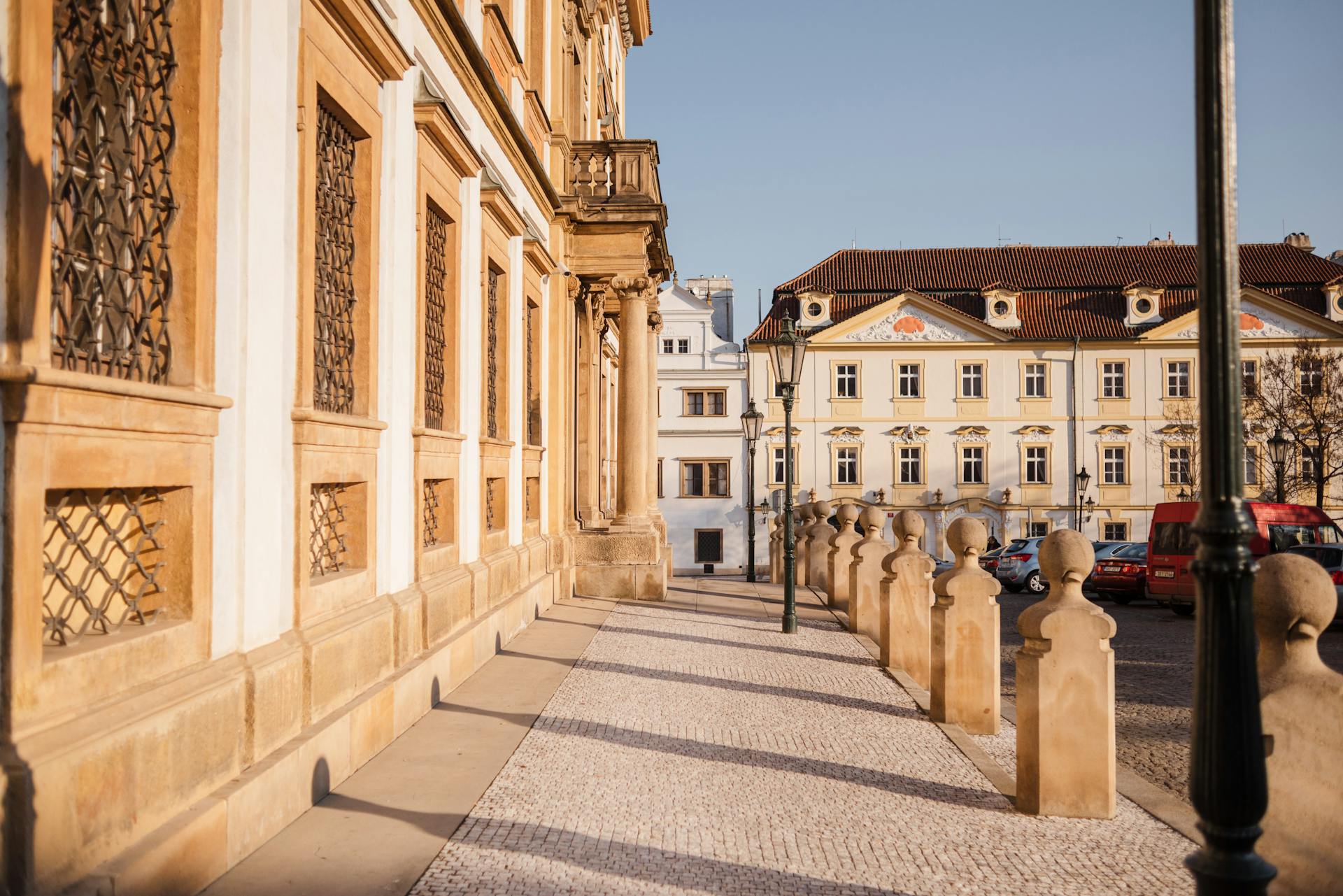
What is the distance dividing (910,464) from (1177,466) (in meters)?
11.9

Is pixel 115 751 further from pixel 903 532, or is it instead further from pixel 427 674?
pixel 903 532

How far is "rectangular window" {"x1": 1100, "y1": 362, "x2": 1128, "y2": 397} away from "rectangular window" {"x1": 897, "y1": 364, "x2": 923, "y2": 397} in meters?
8.32

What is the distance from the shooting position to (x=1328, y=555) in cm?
2044

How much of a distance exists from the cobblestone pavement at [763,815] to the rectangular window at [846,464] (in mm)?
42411

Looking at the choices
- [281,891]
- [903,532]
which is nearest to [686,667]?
[903,532]

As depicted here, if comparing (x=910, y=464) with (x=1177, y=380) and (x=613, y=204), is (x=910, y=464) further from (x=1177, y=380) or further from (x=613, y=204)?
(x=613, y=204)

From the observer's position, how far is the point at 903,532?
39.5 ft

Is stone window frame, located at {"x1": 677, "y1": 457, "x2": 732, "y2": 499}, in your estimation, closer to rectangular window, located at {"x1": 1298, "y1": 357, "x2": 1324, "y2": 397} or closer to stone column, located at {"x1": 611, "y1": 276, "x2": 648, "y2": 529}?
rectangular window, located at {"x1": 1298, "y1": 357, "x2": 1324, "y2": 397}

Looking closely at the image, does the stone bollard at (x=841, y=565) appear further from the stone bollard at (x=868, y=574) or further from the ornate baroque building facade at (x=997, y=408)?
the ornate baroque building facade at (x=997, y=408)

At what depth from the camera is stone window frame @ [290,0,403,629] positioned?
22.0ft

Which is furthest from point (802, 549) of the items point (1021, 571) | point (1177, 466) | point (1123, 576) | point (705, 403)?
point (1177, 466)

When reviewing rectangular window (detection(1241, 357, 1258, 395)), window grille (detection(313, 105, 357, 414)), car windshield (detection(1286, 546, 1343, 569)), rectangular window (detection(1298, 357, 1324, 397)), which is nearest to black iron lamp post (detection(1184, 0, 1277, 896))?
window grille (detection(313, 105, 357, 414))

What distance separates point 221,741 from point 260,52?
3.45m

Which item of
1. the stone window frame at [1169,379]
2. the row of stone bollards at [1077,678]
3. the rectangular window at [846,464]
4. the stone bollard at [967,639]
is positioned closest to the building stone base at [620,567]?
the row of stone bollards at [1077,678]
